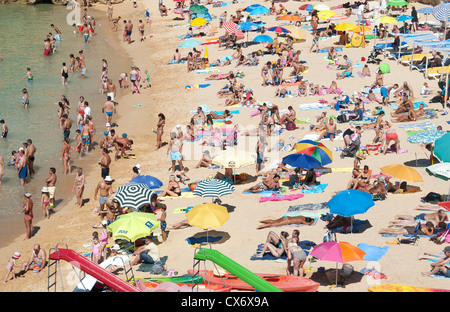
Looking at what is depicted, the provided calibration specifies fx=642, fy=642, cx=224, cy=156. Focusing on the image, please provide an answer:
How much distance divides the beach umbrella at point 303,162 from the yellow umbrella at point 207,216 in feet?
11.1

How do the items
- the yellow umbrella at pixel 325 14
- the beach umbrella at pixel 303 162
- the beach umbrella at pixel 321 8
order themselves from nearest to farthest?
1. the beach umbrella at pixel 303 162
2. the yellow umbrella at pixel 325 14
3. the beach umbrella at pixel 321 8

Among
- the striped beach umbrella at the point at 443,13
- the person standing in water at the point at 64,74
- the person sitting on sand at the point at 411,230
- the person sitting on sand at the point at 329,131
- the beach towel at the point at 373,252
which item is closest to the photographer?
the beach towel at the point at 373,252

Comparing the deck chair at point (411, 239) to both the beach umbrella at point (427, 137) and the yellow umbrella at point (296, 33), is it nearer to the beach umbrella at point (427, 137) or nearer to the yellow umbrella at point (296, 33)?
the beach umbrella at point (427, 137)

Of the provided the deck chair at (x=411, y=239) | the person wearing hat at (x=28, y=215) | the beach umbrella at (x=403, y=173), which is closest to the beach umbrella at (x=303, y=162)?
the beach umbrella at (x=403, y=173)

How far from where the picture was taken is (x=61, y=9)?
162 feet

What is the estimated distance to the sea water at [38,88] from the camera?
1925cm

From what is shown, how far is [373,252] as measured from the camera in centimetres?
1214

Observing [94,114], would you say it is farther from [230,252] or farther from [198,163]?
[230,252]

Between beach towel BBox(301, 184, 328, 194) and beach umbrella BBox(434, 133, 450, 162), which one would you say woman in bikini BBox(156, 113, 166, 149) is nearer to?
beach towel BBox(301, 184, 328, 194)

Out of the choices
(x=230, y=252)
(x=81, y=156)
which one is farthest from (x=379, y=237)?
(x=81, y=156)

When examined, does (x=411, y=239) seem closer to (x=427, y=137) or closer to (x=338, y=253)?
(x=338, y=253)

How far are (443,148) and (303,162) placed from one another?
344cm

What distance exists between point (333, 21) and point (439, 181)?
19501 millimetres

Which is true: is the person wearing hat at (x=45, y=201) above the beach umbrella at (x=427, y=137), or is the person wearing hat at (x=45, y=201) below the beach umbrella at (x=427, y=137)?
below
